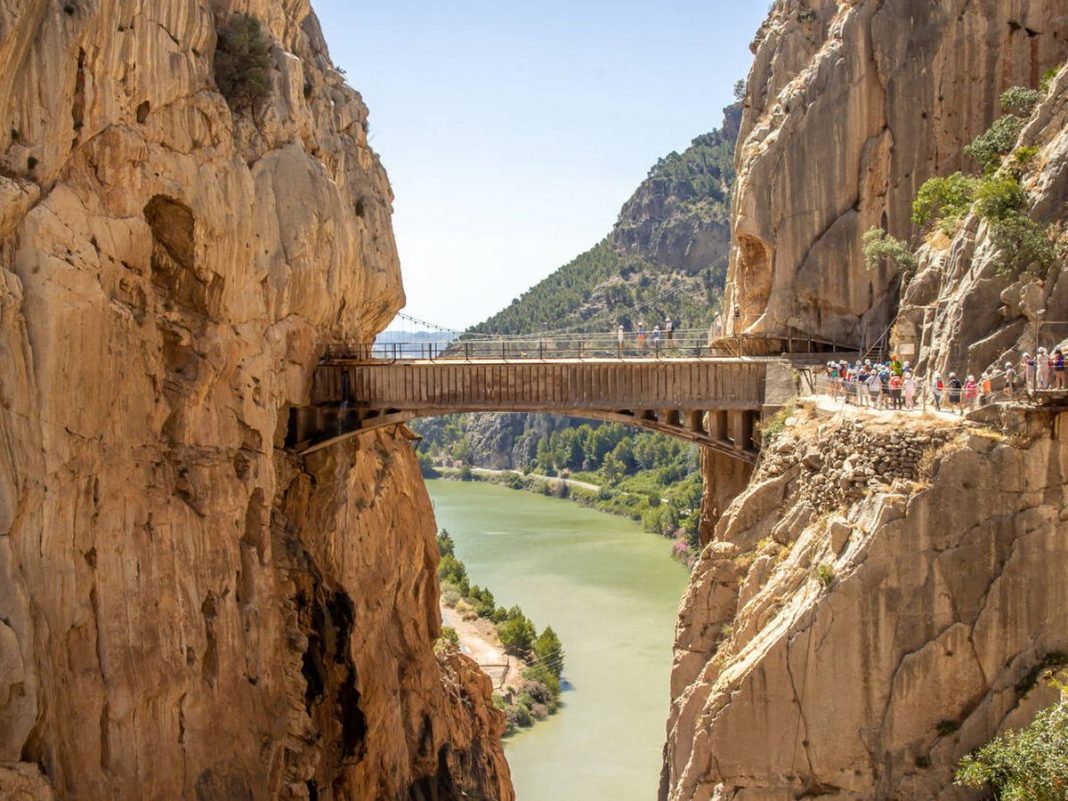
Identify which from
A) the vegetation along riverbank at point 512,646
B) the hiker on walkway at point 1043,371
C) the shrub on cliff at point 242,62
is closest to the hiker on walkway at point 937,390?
the hiker on walkway at point 1043,371

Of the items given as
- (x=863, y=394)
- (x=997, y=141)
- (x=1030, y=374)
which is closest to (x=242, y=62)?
(x=863, y=394)

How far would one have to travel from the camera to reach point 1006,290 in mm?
20719

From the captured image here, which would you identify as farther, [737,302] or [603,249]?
[603,249]

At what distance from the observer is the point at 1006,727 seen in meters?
18.4

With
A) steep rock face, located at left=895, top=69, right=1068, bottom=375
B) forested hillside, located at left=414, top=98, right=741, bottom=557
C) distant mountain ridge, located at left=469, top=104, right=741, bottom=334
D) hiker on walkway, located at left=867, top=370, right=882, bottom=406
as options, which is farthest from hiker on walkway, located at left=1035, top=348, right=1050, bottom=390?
distant mountain ridge, located at left=469, top=104, right=741, bottom=334

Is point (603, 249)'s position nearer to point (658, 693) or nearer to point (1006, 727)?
point (658, 693)

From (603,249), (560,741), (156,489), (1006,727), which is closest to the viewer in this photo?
(1006,727)

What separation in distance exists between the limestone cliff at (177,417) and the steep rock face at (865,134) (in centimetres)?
1006

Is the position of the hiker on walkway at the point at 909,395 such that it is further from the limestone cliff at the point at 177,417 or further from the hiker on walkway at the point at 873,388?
the limestone cliff at the point at 177,417

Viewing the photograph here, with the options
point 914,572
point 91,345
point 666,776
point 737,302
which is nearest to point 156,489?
point 91,345

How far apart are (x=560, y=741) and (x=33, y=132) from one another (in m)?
33.5

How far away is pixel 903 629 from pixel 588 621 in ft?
142

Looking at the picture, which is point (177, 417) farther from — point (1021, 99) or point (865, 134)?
point (1021, 99)

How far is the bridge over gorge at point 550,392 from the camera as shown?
2756cm
